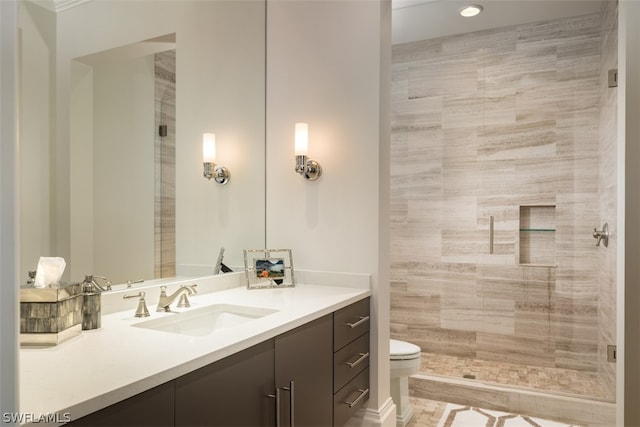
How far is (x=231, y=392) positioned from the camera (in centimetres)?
127

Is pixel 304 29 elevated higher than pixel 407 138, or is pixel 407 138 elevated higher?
pixel 304 29

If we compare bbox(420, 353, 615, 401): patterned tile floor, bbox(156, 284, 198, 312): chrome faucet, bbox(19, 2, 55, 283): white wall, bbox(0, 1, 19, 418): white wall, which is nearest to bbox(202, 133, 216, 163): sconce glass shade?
bbox(156, 284, 198, 312): chrome faucet

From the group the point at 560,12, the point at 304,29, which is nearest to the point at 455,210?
the point at 560,12

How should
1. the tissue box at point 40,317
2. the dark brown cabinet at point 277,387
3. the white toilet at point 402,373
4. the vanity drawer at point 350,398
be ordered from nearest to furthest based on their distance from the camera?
the dark brown cabinet at point 277,387 < the tissue box at point 40,317 < the vanity drawer at point 350,398 < the white toilet at point 402,373

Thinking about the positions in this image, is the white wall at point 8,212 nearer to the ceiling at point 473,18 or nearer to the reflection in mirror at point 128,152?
the reflection in mirror at point 128,152

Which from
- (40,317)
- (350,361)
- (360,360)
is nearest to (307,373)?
(350,361)

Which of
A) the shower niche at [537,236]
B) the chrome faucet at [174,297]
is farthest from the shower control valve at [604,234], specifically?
the chrome faucet at [174,297]

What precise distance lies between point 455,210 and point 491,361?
3.96ft

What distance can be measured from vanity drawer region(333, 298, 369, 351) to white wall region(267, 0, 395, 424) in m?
0.08

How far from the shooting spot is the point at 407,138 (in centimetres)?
385

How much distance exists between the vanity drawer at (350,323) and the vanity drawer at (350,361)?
32 millimetres

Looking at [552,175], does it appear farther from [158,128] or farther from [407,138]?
[158,128]

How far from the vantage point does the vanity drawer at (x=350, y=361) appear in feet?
6.25

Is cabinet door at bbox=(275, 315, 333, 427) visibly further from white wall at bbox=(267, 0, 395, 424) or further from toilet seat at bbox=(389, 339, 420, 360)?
toilet seat at bbox=(389, 339, 420, 360)
